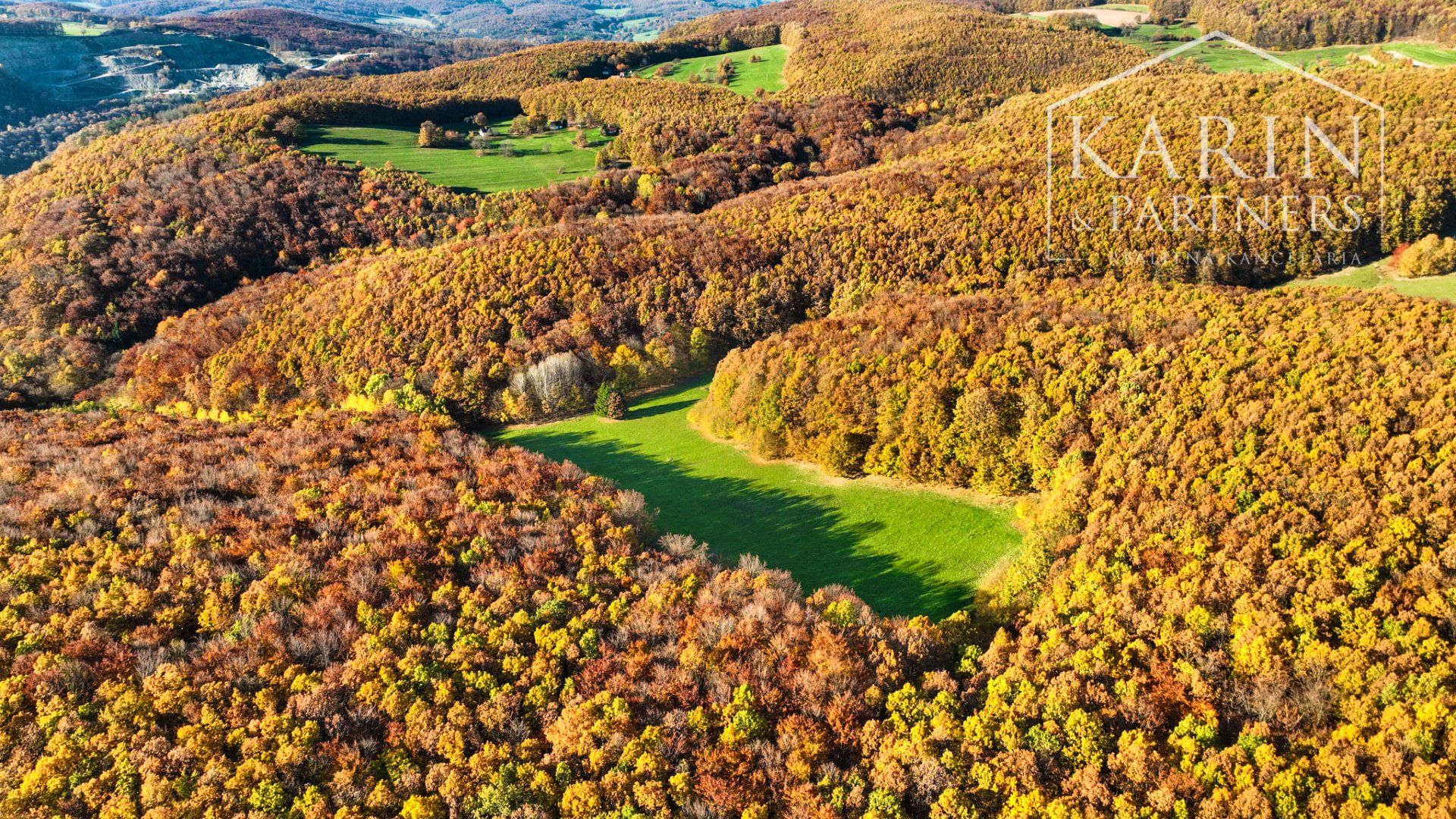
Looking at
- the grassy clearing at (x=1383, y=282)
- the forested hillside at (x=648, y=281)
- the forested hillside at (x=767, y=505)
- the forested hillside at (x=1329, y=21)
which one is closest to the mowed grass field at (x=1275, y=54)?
the forested hillside at (x=1329, y=21)

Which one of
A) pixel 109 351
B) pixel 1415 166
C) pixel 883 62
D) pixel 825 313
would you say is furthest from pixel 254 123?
pixel 1415 166

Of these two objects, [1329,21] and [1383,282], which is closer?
[1383,282]

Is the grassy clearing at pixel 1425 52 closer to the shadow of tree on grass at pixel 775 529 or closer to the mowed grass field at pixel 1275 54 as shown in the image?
the mowed grass field at pixel 1275 54

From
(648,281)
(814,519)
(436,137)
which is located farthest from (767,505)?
(436,137)

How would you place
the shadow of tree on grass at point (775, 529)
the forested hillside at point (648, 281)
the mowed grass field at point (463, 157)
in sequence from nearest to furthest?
the shadow of tree on grass at point (775, 529) → the forested hillside at point (648, 281) → the mowed grass field at point (463, 157)

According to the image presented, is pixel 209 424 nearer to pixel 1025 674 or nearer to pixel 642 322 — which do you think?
pixel 642 322

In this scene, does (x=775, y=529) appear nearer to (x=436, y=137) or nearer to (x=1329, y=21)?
(x=436, y=137)
